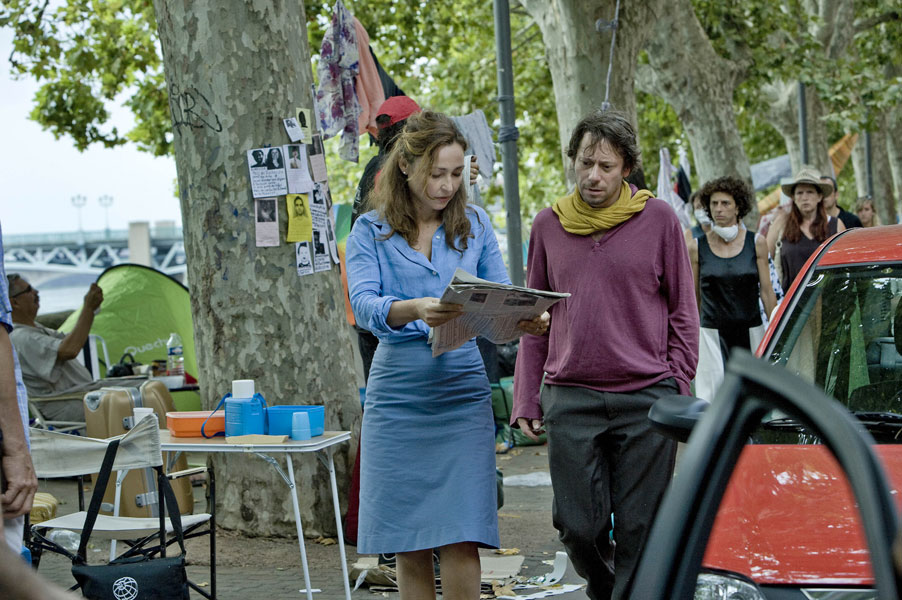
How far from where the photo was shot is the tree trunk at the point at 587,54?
13586mm

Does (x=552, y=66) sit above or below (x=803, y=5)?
below

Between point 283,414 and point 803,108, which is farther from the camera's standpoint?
point 803,108

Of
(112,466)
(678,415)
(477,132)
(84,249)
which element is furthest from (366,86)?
(84,249)

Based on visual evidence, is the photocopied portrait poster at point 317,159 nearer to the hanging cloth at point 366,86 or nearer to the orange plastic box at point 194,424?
the hanging cloth at point 366,86

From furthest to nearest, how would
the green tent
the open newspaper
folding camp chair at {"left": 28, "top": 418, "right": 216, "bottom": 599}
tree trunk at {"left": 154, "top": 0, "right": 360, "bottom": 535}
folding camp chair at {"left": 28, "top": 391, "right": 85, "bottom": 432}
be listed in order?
the green tent, folding camp chair at {"left": 28, "top": 391, "right": 85, "bottom": 432}, tree trunk at {"left": 154, "top": 0, "right": 360, "bottom": 535}, folding camp chair at {"left": 28, "top": 418, "right": 216, "bottom": 599}, the open newspaper

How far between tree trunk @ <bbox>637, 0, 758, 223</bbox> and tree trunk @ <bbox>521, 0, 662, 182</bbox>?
6.82m

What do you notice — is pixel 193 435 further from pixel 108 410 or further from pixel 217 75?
pixel 217 75

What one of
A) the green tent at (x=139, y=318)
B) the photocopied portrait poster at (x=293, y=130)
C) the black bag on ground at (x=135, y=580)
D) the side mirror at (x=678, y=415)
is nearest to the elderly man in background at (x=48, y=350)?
the green tent at (x=139, y=318)

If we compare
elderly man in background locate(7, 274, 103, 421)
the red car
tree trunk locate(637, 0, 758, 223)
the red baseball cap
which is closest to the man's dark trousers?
the red car

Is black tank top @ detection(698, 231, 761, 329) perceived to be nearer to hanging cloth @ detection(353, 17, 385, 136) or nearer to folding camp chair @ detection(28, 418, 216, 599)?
hanging cloth @ detection(353, 17, 385, 136)

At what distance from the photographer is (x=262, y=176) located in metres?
6.72

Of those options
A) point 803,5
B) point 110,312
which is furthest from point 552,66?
point 803,5

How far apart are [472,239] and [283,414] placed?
63.5 inches

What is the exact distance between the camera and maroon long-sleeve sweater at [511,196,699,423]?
4086 mm
